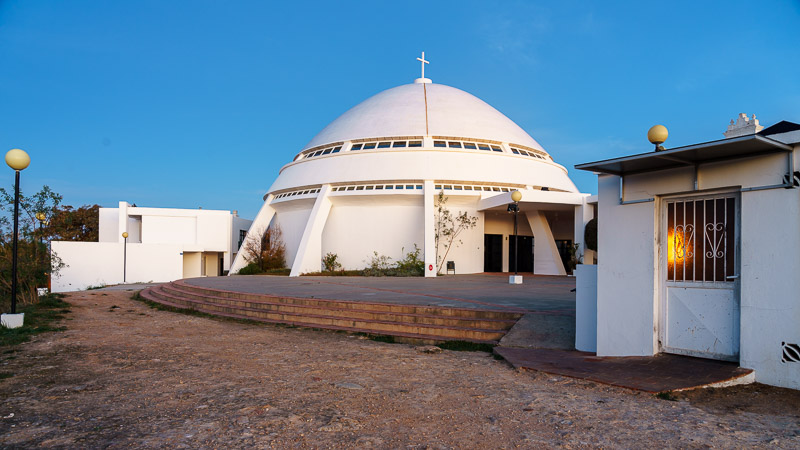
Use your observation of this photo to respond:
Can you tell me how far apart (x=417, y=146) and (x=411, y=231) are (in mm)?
4792

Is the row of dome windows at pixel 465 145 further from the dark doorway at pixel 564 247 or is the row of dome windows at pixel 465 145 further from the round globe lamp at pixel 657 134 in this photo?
the round globe lamp at pixel 657 134

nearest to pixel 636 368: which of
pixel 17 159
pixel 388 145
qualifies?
pixel 17 159

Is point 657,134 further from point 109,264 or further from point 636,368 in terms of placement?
point 109,264

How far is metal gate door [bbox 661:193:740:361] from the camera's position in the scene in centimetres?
566

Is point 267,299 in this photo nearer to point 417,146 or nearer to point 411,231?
point 411,231

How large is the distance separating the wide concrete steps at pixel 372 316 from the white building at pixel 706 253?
2.26 metres

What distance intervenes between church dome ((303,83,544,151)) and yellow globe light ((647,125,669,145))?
20.6 m

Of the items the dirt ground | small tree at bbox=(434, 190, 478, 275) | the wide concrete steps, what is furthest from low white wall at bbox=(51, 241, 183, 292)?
the dirt ground

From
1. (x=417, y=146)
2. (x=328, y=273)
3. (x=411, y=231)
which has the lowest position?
(x=328, y=273)

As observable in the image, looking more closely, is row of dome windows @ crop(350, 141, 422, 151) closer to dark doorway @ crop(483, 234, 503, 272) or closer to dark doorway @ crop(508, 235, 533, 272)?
dark doorway @ crop(483, 234, 503, 272)

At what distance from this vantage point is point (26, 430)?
3.88 m

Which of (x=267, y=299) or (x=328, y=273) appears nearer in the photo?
(x=267, y=299)

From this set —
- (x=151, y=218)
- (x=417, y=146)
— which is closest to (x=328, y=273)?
(x=417, y=146)

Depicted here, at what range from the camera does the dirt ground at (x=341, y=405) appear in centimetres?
379
